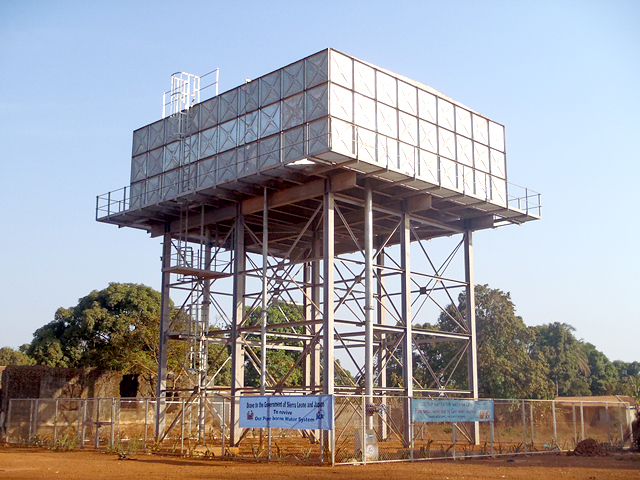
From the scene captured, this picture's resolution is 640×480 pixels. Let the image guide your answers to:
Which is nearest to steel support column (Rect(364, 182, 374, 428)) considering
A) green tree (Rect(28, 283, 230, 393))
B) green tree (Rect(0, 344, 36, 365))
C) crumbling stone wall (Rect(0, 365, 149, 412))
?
crumbling stone wall (Rect(0, 365, 149, 412))

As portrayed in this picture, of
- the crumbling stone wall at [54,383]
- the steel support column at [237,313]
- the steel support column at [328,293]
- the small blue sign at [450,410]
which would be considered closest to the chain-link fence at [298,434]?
the small blue sign at [450,410]

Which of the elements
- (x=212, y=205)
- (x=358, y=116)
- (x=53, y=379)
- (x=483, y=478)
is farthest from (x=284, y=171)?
(x=53, y=379)

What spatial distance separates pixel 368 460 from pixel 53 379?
23.5 meters

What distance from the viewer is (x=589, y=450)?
98.2 ft

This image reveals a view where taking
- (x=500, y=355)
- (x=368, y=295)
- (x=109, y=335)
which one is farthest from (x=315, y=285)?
(x=500, y=355)

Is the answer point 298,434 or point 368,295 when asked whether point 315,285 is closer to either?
point 368,295

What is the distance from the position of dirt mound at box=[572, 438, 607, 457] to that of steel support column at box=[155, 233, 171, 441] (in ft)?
64.0

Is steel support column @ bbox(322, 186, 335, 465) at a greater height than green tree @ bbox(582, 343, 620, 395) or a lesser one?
greater

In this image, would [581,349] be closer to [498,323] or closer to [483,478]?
[498,323]

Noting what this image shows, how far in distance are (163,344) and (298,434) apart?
393 inches

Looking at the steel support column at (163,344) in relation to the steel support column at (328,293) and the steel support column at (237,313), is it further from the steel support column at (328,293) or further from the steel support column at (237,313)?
the steel support column at (328,293)

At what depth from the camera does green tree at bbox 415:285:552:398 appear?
6431 centimetres

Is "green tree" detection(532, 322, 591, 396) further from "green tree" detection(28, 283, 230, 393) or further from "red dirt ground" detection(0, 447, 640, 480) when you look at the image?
"red dirt ground" detection(0, 447, 640, 480)

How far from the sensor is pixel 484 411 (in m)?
29.1
